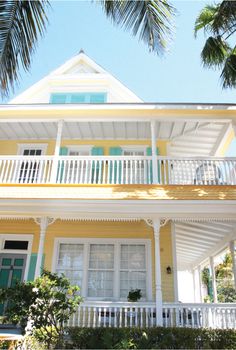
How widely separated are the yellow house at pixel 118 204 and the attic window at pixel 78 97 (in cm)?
203

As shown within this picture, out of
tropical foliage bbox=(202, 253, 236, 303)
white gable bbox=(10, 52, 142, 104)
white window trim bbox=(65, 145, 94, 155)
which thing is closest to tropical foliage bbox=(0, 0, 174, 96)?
white window trim bbox=(65, 145, 94, 155)

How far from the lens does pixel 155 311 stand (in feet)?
26.3

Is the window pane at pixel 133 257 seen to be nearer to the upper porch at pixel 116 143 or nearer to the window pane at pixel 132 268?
A: the window pane at pixel 132 268

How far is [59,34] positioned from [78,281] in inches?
271

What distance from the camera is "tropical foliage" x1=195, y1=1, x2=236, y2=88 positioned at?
8.80 meters

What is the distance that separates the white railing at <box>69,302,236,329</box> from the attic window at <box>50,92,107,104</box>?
8169 mm

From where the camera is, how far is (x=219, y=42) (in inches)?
372

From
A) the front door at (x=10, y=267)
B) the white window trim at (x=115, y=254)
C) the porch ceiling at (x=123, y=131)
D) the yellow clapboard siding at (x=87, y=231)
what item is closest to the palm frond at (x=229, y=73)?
the porch ceiling at (x=123, y=131)

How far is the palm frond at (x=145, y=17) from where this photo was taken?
200 inches

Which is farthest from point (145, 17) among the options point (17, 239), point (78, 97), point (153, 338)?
point (78, 97)

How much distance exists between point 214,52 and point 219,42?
307mm

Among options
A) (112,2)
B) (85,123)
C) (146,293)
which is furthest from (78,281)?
(112,2)

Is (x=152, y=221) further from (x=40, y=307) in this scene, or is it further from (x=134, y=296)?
(x=40, y=307)

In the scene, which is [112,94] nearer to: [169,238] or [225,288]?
[169,238]
